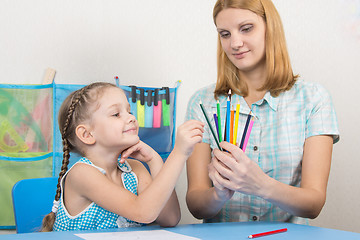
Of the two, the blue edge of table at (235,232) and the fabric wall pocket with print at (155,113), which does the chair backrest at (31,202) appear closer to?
the blue edge of table at (235,232)

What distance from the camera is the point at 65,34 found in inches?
87.0

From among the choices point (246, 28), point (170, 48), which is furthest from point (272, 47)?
point (170, 48)

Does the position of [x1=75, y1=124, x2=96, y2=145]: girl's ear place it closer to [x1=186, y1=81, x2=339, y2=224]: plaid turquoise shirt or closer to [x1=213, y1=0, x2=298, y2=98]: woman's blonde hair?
[x1=186, y1=81, x2=339, y2=224]: plaid turquoise shirt

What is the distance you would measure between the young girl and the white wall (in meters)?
1.16

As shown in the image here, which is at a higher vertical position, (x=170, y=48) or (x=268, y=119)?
(x=170, y=48)

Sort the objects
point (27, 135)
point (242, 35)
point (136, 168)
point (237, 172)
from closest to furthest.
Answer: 1. point (237, 172)
2. point (136, 168)
3. point (242, 35)
4. point (27, 135)

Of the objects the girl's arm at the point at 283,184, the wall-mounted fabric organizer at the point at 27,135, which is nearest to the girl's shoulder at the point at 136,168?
the girl's arm at the point at 283,184

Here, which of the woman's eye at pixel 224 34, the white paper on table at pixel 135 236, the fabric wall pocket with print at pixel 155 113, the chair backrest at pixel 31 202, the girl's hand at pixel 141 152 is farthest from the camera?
the fabric wall pocket with print at pixel 155 113

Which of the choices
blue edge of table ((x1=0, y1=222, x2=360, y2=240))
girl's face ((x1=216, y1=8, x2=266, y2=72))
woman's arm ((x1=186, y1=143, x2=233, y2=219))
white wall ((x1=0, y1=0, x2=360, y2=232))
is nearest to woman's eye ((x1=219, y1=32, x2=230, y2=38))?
girl's face ((x1=216, y1=8, x2=266, y2=72))

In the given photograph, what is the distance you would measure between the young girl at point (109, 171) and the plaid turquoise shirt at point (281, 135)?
13.3 inches

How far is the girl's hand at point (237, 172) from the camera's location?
0.90m

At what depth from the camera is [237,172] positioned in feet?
3.01

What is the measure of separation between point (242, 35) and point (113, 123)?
1.68ft

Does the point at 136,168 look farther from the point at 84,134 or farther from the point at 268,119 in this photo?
the point at 268,119
